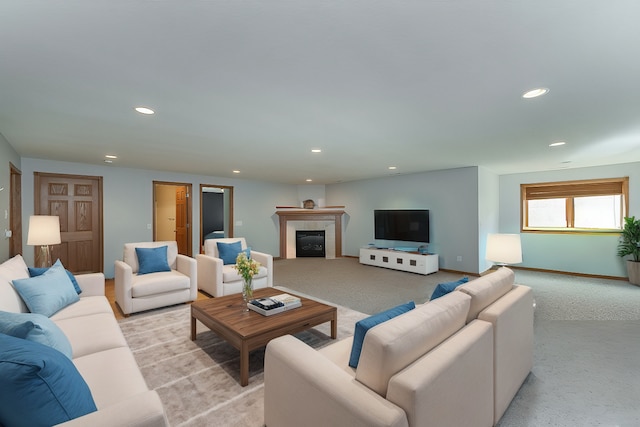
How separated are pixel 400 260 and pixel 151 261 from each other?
478cm

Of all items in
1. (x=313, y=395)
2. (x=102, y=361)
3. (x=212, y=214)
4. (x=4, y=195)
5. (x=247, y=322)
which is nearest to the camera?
(x=313, y=395)

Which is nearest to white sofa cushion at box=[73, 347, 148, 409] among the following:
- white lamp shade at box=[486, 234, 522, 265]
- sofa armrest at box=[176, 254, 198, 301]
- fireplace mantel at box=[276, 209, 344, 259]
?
sofa armrest at box=[176, 254, 198, 301]

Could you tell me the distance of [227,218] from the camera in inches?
298

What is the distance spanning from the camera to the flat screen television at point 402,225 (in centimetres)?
649

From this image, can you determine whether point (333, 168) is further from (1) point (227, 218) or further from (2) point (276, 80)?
(2) point (276, 80)

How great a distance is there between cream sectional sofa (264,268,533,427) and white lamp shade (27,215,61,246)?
3559 mm

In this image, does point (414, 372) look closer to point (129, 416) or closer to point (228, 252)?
point (129, 416)

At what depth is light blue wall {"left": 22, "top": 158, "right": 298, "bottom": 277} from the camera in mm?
4992

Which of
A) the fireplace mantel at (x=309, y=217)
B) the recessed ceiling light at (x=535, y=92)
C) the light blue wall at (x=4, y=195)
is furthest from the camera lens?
the fireplace mantel at (x=309, y=217)

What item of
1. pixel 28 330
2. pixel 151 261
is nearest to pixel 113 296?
pixel 151 261

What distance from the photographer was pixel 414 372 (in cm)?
119

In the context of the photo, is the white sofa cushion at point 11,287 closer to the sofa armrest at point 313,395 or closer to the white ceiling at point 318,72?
the white ceiling at point 318,72

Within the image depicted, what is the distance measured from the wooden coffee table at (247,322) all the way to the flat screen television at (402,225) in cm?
427

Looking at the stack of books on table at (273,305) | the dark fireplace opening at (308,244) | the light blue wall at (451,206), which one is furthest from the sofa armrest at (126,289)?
the dark fireplace opening at (308,244)
